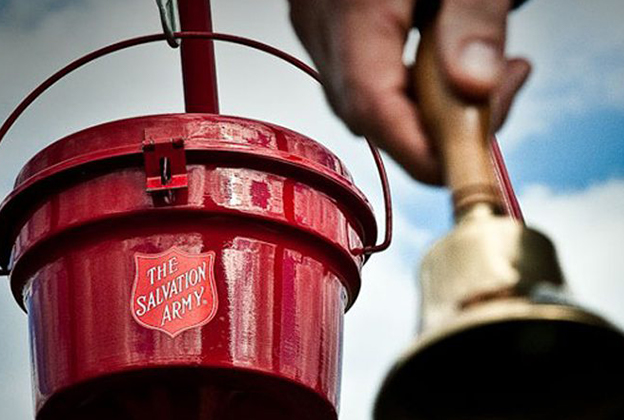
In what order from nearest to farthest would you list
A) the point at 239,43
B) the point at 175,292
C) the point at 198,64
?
1. the point at 175,292
2. the point at 239,43
3. the point at 198,64

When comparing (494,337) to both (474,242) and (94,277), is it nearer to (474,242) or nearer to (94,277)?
(474,242)

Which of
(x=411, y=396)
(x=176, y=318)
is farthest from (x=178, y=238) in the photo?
(x=411, y=396)

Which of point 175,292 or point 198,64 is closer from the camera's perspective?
point 175,292

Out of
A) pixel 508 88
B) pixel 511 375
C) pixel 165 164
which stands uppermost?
pixel 165 164

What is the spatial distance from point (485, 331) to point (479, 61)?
0.33ft

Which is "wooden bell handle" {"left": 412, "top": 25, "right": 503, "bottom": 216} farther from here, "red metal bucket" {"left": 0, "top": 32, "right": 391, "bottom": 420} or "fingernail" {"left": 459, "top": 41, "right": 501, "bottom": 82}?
"red metal bucket" {"left": 0, "top": 32, "right": 391, "bottom": 420}

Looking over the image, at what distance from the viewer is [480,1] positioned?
52 centimetres

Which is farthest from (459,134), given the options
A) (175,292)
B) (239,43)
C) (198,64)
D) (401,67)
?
(198,64)

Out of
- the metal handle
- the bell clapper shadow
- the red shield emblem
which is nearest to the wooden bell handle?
the bell clapper shadow

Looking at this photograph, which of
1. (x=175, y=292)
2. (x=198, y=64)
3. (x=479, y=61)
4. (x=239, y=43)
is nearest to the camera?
(x=479, y=61)

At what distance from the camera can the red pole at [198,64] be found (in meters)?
2.00

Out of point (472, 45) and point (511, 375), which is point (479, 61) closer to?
point (472, 45)

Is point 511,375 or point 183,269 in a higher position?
point 183,269

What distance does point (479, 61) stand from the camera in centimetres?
50
